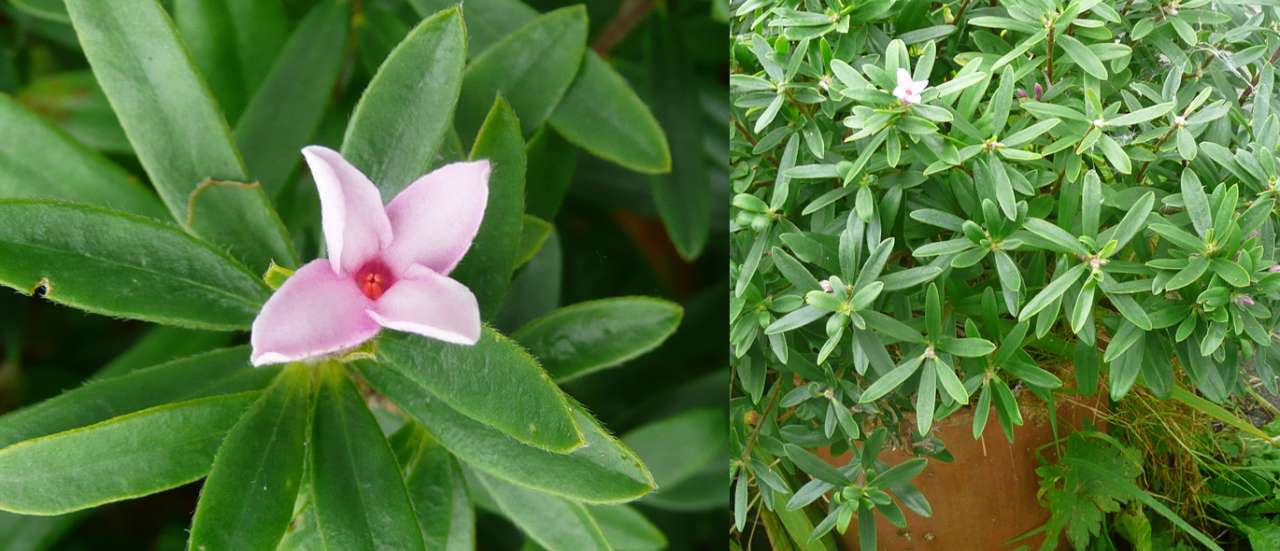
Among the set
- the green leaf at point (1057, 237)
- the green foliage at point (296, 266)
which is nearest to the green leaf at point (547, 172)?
the green foliage at point (296, 266)

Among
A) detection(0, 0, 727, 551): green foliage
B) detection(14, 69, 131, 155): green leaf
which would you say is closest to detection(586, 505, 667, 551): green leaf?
detection(0, 0, 727, 551): green foliage

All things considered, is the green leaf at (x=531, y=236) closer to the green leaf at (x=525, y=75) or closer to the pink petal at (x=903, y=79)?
the green leaf at (x=525, y=75)

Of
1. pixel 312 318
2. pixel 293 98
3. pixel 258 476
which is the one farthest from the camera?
pixel 293 98

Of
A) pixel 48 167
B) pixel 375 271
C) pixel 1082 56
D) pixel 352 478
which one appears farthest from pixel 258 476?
pixel 1082 56

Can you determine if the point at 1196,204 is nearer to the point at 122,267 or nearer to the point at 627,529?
the point at 627,529

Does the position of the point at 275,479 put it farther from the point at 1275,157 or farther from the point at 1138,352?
the point at 1275,157

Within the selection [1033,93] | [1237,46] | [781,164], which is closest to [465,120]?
[781,164]

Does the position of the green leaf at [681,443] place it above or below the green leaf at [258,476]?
below
